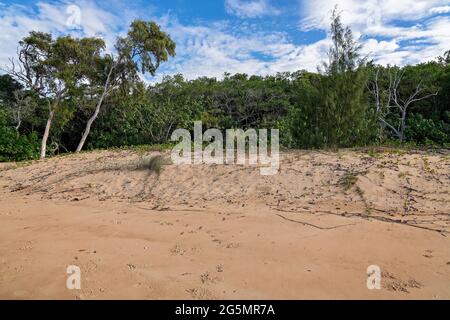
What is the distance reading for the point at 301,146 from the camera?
7.70 m

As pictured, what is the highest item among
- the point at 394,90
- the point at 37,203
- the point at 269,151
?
the point at 394,90

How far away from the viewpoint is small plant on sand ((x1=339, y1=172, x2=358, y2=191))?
5.12 meters

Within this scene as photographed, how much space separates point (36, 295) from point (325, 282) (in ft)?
6.58

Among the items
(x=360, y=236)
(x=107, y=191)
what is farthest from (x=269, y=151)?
(x=360, y=236)

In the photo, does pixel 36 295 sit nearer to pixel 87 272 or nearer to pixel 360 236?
pixel 87 272

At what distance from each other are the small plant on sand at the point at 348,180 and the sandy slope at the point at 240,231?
0.05 metres

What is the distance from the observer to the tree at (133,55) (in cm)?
1395

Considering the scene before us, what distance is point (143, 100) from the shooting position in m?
16.1

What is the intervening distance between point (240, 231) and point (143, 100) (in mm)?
13170

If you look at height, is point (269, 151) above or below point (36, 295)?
above

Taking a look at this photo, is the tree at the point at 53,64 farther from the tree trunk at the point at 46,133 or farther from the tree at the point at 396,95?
the tree at the point at 396,95
